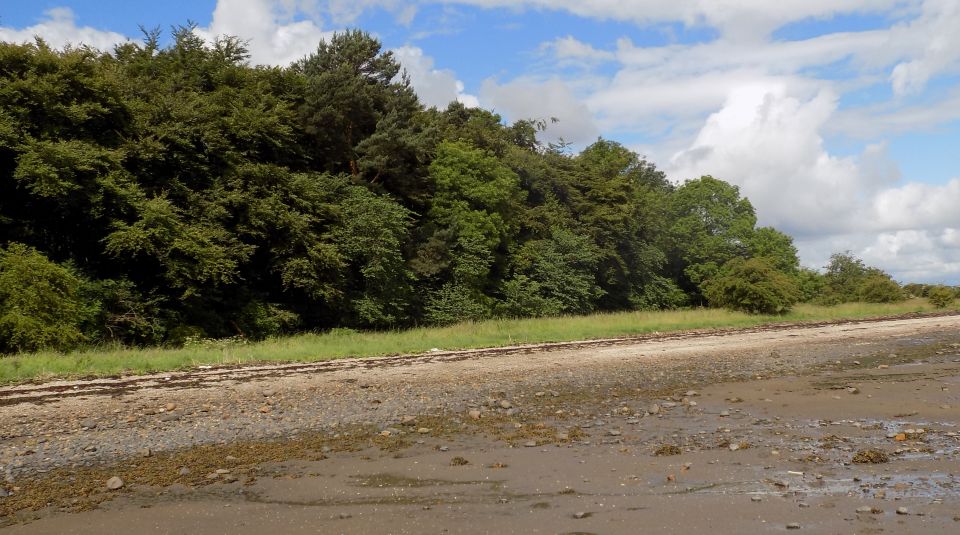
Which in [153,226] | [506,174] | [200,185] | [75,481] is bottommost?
[75,481]

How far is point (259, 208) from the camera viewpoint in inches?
1188

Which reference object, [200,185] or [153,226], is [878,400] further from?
[200,185]

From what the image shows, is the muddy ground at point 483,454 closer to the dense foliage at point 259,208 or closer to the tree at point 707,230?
the dense foliage at point 259,208

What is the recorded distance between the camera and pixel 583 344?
28484 millimetres

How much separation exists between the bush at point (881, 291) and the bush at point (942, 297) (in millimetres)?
2249

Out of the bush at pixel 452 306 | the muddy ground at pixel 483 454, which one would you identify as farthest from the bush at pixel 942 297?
the muddy ground at pixel 483 454

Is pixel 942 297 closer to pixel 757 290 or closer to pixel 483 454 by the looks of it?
pixel 757 290

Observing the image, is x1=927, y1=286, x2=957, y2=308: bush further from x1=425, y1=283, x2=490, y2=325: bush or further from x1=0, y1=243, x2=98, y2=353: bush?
x1=0, y1=243, x2=98, y2=353: bush

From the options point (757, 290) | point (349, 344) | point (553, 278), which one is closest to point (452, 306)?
point (553, 278)

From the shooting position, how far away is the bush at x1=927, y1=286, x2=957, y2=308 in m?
62.3

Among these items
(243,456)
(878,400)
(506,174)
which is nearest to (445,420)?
(243,456)

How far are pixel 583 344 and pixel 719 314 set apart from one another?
22381 mm

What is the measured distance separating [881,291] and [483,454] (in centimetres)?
6334

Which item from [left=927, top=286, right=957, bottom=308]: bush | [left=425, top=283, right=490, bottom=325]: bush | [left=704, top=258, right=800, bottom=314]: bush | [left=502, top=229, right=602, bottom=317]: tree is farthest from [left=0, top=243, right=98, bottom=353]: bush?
[left=927, top=286, right=957, bottom=308]: bush
